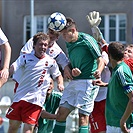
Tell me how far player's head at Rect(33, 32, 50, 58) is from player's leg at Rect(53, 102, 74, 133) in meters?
0.84

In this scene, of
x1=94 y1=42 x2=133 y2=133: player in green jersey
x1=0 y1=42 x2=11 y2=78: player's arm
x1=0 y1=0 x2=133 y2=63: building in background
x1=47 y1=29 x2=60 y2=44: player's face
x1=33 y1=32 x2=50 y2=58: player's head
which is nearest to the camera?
x1=94 y1=42 x2=133 y2=133: player in green jersey

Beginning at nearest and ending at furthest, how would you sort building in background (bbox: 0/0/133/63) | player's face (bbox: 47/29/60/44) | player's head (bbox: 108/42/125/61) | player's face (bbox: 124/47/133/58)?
1. player's head (bbox: 108/42/125/61)
2. player's face (bbox: 124/47/133/58)
3. player's face (bbox: 47/29/60/44)
4. building in background (bbox: 0/0/133/63)

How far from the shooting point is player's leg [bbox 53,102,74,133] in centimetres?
857

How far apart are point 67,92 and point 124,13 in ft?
71.3

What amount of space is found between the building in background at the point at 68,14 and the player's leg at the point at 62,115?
2024 cm

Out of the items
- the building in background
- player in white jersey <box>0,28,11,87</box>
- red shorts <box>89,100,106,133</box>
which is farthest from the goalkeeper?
the building in background

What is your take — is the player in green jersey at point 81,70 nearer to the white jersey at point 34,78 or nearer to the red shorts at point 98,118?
the white jersey at point 34,78

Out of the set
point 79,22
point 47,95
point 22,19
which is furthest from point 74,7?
point 47,95

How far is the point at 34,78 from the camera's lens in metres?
8.68

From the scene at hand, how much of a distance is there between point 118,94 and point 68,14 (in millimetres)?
23282

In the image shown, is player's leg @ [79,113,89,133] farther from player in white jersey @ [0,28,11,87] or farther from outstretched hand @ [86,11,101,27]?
outstretched hand @ [86,11,101,27]

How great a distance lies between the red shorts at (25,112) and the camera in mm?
8656

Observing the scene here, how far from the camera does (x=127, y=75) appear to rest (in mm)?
6867

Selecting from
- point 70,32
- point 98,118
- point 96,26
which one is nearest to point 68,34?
point 70,32
